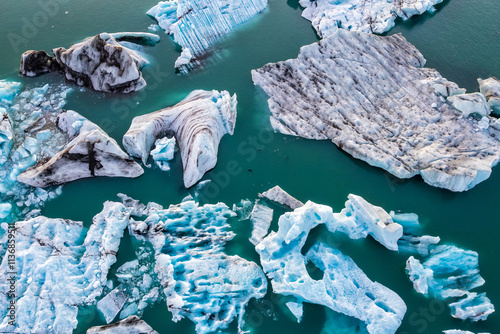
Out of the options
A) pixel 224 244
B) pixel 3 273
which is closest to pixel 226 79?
pixel 224 244

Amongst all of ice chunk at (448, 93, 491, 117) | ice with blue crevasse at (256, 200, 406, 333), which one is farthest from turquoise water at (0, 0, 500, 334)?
ice chunk at (448, 93, 491, 117)

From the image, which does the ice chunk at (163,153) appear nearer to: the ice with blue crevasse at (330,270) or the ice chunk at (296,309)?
the ice with blue crevasse at (330,270)

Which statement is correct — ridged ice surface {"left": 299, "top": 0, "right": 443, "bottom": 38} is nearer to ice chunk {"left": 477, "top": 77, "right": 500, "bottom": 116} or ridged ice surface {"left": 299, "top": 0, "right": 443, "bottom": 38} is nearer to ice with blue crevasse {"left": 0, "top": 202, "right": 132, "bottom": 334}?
ice chunk {"left": 477, "top": 77, "right": 500, "bottom": 116}

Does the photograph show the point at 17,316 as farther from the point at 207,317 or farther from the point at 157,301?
the point at 207,317

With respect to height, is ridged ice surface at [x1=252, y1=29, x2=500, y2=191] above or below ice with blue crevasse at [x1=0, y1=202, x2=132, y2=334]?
above

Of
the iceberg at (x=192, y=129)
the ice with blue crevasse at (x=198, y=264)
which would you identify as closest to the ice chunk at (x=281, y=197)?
the ice with blue crevasse at (x=198, y=264)

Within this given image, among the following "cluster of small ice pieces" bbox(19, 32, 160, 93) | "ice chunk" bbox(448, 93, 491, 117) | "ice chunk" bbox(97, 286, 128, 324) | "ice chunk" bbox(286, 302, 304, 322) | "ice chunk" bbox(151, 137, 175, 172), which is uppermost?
"cluster of small ice pieces" bbox(19, 32, 160, 93)

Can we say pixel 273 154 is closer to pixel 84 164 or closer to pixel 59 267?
pixel 84 164
